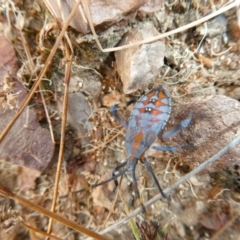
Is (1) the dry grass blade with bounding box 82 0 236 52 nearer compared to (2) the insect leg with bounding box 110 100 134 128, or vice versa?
(1) the dry grass blade with bounding box 82 0 236 52

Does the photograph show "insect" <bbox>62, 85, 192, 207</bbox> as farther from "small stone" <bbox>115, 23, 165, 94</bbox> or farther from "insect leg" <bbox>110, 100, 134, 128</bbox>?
"small stone" <bbox>115, 23, 165, 94</bbox>

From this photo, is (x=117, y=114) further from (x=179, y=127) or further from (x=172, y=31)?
(x=172, y=31)

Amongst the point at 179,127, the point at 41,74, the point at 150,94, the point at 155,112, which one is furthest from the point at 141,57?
the point at 41,74

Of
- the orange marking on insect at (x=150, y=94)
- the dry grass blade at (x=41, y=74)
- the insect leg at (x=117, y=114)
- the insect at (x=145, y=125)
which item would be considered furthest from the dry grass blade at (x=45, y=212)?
the orange marking on insect at (x=150, y=94)

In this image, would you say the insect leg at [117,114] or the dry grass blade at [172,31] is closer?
the dry grass blade at [172,31]

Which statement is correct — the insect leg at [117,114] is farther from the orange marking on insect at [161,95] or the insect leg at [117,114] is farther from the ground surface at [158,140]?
the orange marking on insect at [161,95]

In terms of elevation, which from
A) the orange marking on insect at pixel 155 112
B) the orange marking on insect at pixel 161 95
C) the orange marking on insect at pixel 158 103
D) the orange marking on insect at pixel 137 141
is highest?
the orange marking on insect at pixel 161 95

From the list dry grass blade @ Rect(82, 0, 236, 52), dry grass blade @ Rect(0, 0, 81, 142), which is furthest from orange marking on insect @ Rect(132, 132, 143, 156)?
dry grass blade @ Rect(0, 0, 81, 142)

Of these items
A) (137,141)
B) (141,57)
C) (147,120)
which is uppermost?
(141,57)
